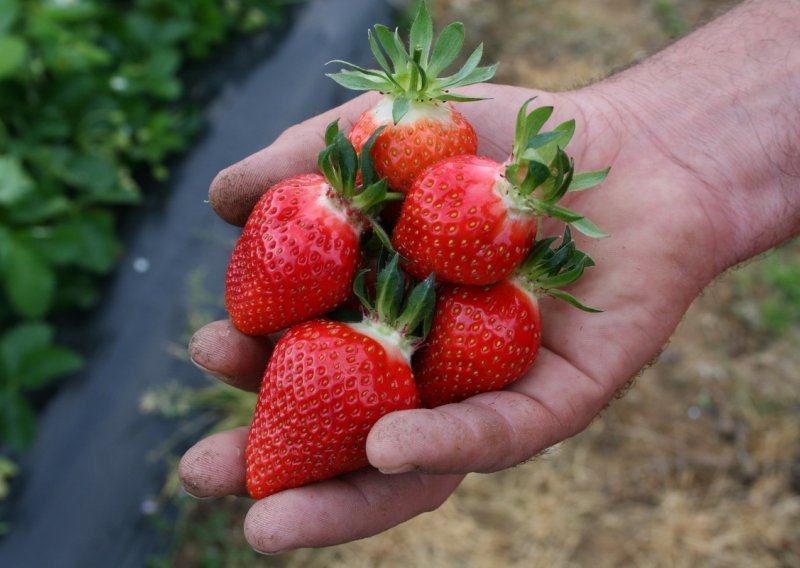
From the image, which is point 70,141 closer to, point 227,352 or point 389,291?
Answer: point 227,352

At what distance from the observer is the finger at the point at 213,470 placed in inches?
58.3

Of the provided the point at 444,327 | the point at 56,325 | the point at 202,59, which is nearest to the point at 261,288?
the point at 444,327

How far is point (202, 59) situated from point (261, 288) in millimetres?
2358

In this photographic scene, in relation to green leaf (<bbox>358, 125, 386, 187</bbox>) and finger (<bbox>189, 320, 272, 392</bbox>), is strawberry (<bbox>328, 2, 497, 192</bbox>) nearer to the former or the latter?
green leaf (<bbox>358, 125, 386, 187</bbox>)

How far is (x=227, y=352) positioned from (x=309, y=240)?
32 centimetres

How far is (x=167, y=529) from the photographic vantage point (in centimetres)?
250

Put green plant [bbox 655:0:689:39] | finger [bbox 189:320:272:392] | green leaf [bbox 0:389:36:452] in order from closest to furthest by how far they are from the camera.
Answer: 1. finger [bbox 189:320:272:392]
2. green leaf [bbox 0:389:36:452]
3. green plant [bbox 655:0:689:39]

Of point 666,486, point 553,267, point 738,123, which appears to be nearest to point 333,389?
point 553,267

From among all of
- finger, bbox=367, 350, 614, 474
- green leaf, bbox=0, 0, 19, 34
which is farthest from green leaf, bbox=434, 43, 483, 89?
green leaf, bbox=0, 0, 19, 34

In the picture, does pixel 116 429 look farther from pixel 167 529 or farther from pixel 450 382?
pixel 450 382

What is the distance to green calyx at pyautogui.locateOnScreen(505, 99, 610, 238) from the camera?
4.20 feet

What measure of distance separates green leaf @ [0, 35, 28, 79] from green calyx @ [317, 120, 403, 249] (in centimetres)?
161

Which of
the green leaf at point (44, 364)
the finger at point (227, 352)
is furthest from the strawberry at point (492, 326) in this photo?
the green leaf at point (44, 364)

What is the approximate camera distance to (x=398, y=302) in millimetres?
1398
